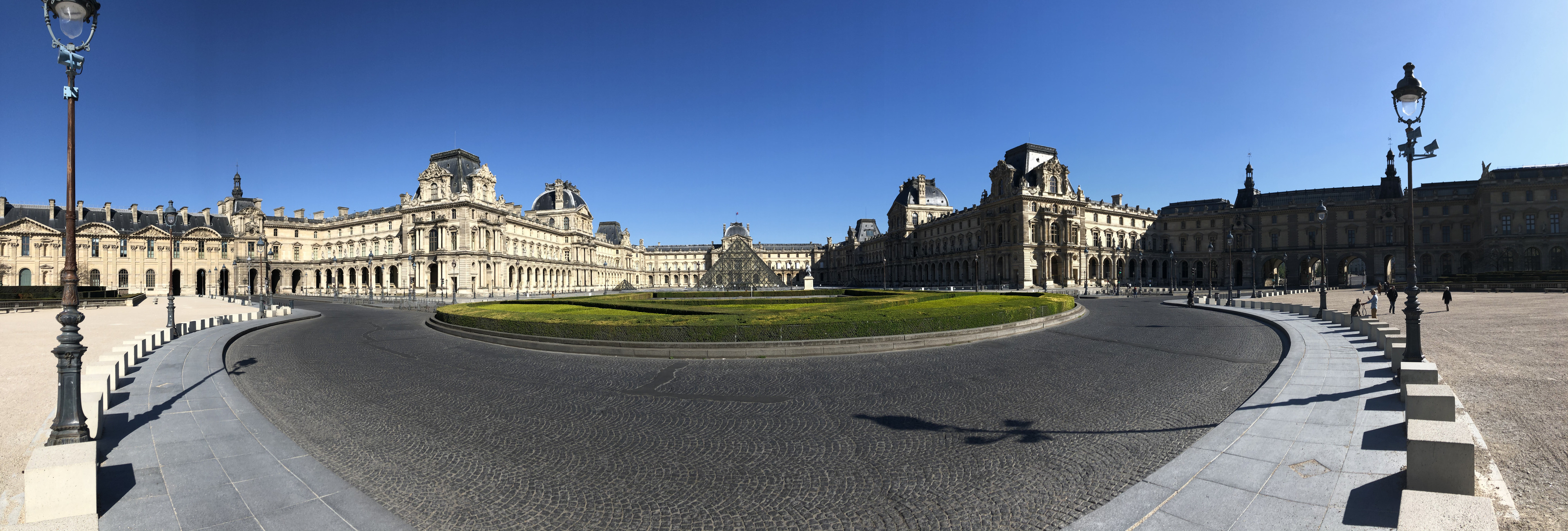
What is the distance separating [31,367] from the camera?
1271 centimetres

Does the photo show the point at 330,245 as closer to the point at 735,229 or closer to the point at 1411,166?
the point at 735,229

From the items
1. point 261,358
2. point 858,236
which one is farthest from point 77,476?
point 858,236

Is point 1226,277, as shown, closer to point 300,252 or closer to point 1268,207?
point 1268,207

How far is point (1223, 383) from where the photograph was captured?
34.8 ft

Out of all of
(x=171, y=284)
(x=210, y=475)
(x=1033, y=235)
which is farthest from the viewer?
(x=1033, y=235)

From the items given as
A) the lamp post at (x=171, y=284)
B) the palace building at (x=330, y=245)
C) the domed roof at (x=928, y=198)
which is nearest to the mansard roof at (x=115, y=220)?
the palace building at (x=330, y=245)

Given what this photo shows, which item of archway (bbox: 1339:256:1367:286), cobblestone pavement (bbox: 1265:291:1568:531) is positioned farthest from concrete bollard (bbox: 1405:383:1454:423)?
archway (bbox: 1339:256:1367:286)

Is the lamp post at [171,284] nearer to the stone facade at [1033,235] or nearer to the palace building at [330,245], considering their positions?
the palace building at [330,245]

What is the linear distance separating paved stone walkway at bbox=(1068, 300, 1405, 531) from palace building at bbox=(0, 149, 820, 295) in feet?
220

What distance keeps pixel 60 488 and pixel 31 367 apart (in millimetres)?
13440

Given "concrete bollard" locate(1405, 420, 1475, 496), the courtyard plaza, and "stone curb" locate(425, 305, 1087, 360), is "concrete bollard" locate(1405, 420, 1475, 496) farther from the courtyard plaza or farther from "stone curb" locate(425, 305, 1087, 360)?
the courtyard plaza

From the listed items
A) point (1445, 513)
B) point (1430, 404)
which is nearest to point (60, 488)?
point (1445, 513)

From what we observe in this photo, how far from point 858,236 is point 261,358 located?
4765 inches

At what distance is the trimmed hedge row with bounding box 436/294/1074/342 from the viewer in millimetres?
15781
